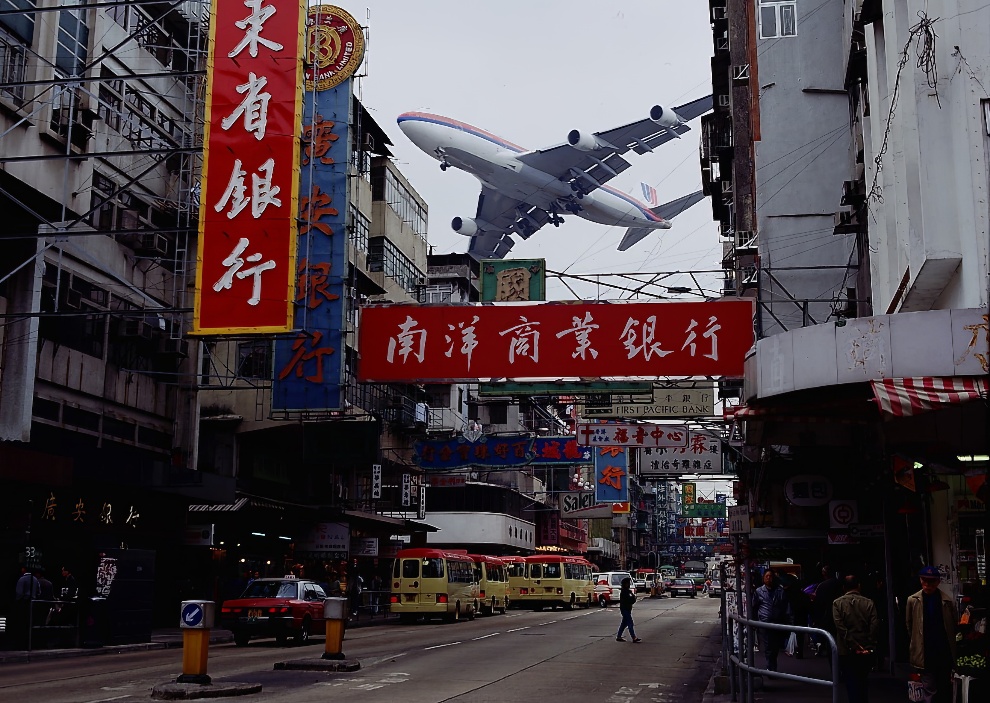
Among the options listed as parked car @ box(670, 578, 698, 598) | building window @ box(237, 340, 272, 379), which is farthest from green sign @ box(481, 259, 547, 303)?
parked car @ box(670, 578, 698, 598)

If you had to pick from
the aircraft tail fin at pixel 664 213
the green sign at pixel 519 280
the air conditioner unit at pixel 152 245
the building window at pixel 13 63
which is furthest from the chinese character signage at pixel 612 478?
the aircraft tail fin at pixel 664 213

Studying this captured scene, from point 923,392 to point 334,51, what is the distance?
25.7 meters

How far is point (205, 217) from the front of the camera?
75.7ft

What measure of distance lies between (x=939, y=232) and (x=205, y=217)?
15.0 m

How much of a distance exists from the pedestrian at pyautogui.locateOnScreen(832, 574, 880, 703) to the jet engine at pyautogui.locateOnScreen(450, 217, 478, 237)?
7944cm

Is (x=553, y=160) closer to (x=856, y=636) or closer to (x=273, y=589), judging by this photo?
(x=273, y=589)

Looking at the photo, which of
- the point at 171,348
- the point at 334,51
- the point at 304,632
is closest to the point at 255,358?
the point at 171,348

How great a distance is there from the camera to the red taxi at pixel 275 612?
25.1 m

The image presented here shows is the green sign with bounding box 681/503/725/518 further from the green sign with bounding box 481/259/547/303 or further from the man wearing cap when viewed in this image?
the man wearing cap

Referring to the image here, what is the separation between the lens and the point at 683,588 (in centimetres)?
8200

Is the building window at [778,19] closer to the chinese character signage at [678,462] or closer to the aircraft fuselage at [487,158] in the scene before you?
the chinese character signage at [678,462]

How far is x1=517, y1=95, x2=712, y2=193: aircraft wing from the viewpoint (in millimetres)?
74625

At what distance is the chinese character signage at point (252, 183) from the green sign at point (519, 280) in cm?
537

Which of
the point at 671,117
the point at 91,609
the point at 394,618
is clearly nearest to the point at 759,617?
the point at 91,609
